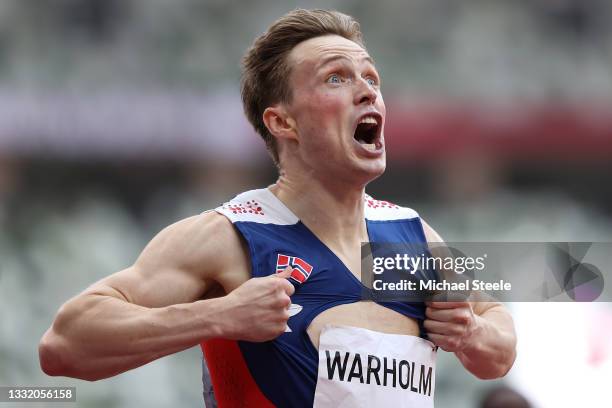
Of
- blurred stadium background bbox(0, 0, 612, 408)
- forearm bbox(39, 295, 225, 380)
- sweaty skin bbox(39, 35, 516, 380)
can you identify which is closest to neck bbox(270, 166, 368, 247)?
sweaty skin bbox(39, 35, 516, 380)

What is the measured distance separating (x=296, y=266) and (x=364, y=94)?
70 centimetres

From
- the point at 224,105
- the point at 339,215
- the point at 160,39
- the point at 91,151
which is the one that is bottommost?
the point at 339,215

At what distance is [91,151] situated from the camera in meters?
8.93

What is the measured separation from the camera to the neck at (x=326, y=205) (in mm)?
3512

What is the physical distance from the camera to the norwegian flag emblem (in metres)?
3.28

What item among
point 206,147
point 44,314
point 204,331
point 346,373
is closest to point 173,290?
point 204,331

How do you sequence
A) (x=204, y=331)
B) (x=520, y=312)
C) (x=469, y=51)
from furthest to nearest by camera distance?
(x=469, y=51) → (x=520, y=312) → (x=204, y=331)

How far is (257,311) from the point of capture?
2.97m

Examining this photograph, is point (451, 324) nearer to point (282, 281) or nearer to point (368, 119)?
point (282, 281)

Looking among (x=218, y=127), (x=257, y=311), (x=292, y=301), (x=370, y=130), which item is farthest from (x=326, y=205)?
(x=218, y=127)

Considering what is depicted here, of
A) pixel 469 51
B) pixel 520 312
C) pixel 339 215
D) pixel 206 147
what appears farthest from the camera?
pixel 469 51

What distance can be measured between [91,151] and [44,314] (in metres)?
2.29

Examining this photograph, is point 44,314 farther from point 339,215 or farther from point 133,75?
point 339,215

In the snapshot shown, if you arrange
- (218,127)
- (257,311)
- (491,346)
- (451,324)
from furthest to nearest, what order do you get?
1. (218,127)
2. (491,346)
3. (451,324)
4. (257,311)
